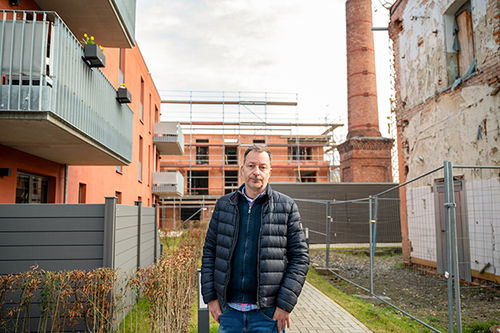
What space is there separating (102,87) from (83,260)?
3.83 meters

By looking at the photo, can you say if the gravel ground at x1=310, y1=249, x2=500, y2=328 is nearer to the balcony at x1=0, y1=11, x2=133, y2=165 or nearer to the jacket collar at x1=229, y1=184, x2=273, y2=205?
the jacket collar at x1=229, y1=184, x2=273, y2=205

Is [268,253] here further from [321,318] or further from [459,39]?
[459,39]

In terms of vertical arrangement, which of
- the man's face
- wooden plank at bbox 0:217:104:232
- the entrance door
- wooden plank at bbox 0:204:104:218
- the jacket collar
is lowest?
the entrance door

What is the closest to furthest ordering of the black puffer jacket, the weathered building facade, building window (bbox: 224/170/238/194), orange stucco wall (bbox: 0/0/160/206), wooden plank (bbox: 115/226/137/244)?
1. the black puffer jacket
2. wooden plank (bbox: 115/226/137/244)
3. orange stucco wall (bbox: 0/0/160/206)
4. the weathered building facade
5. building window (bbox: 224/170/238/194)

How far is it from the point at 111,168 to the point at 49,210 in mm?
7636

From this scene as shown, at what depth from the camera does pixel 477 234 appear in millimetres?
7938

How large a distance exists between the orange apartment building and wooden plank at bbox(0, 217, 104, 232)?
4.38 feet

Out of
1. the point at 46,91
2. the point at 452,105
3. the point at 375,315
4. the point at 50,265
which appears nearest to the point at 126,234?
the point at 50,265

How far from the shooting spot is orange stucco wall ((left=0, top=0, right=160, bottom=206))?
649 cm

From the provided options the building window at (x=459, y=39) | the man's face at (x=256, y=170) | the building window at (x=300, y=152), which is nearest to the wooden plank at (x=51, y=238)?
the man's face at (x=256, y=170)

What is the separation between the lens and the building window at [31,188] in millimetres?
6943

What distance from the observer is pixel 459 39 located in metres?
9.31

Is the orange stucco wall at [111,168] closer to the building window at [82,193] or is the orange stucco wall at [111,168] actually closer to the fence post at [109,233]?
the building window at [82,193]

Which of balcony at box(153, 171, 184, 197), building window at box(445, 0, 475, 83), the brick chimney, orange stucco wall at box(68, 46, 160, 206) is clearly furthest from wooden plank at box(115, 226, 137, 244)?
the brick chimney
